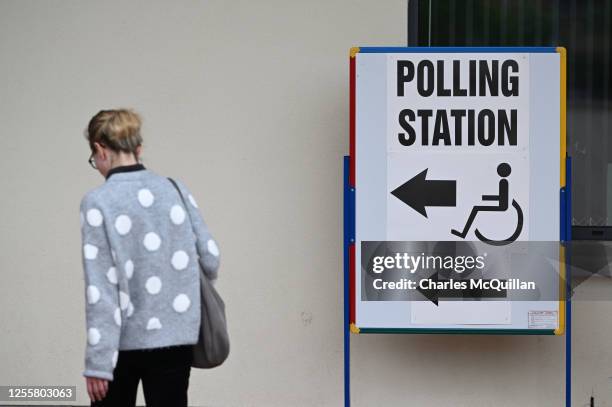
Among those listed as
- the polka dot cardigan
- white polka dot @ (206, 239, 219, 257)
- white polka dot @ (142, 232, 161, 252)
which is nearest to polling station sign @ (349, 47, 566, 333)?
white polka dot @ (206, 239, 219, 257)

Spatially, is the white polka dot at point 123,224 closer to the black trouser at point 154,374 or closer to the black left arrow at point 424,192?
the black trouser at point 154,374

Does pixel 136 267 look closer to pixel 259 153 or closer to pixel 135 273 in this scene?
pixel 135 273

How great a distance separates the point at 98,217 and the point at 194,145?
2.35 m

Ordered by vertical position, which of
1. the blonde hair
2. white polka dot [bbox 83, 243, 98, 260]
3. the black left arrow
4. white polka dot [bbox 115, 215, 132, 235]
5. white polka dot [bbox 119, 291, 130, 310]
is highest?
the blonde hair

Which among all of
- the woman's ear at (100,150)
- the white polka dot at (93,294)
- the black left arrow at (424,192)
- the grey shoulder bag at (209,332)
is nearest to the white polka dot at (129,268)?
the white polka dot at (93,294)

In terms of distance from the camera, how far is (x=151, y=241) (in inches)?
122

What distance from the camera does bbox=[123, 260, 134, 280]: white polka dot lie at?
3.05 m

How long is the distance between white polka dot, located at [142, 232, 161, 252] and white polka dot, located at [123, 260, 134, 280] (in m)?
0.07

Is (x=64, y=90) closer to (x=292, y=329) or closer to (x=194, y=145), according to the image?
(x=194, y=145)

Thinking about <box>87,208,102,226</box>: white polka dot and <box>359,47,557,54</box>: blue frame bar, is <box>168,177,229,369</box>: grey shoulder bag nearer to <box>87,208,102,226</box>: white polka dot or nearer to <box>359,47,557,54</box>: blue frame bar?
<box>87,208,102,226</box>: white polka dot

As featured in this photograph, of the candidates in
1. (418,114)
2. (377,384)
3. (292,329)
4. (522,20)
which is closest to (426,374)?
(377,384)

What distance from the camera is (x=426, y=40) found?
5352mm

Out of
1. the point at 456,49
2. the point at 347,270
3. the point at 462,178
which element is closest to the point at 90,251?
the point at 347,270

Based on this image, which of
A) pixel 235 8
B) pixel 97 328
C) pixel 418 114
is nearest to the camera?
pixel 97 328
